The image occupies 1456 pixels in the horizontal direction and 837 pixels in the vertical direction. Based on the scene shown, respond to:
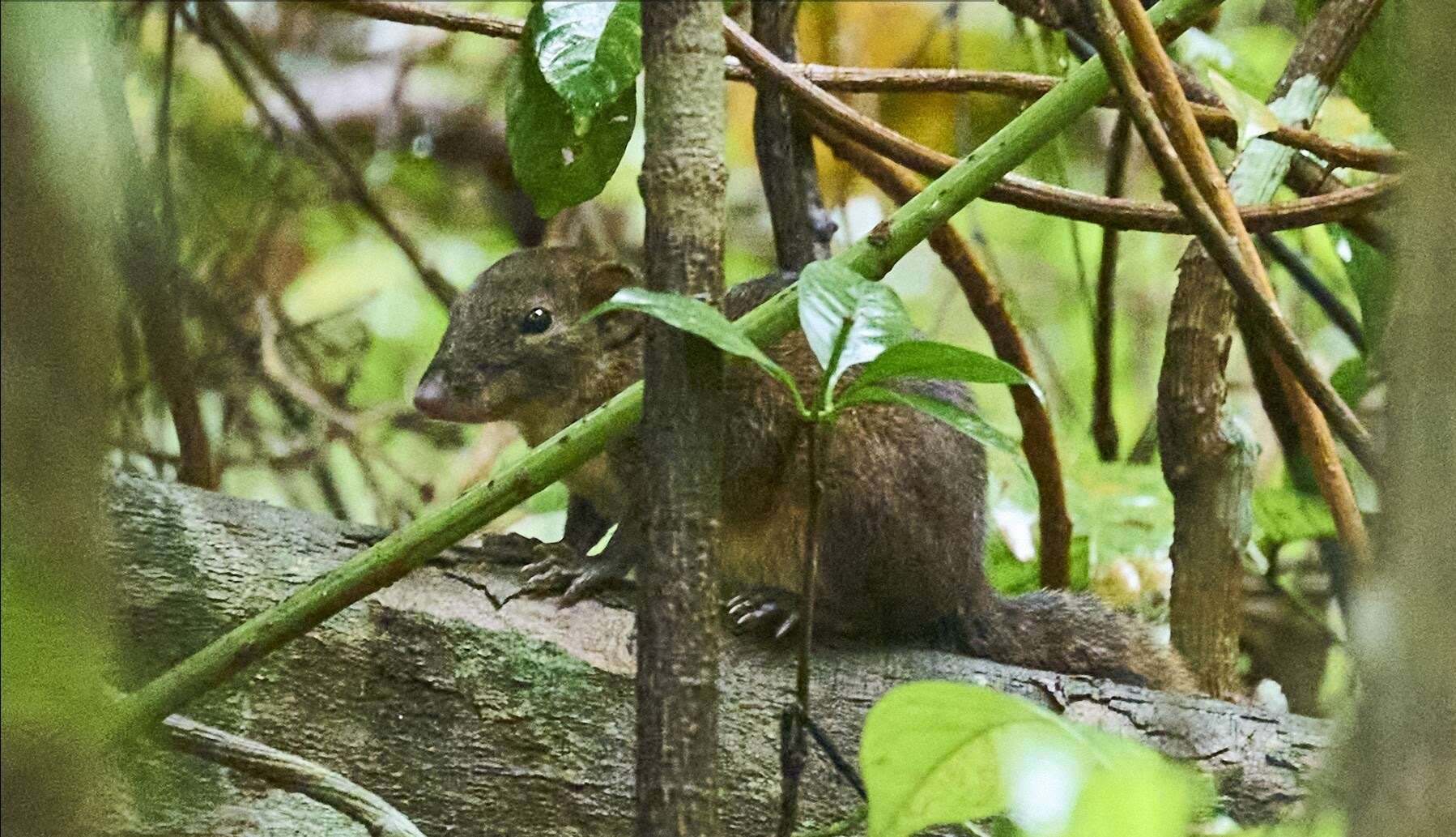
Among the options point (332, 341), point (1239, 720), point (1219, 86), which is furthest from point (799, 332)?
point (332, 341)

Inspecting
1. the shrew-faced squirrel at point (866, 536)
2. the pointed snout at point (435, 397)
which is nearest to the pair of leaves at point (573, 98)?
the shrew-faced squirrel at point (866, 536)

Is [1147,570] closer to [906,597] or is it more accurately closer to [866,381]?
[906,597]

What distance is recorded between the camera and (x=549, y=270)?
3.43m

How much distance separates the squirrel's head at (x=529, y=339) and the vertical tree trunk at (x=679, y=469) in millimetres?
1989

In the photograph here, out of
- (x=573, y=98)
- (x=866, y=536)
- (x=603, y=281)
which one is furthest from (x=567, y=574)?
(x=603, y=281)

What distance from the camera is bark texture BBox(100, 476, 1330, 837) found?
6.89 ft

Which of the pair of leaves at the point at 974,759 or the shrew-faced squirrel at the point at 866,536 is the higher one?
the shrew-faced squirrel at the point at 866,536

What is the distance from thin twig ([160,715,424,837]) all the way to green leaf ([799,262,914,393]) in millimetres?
639

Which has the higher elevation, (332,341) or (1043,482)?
(332,341)

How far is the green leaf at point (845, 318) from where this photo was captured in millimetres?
1393

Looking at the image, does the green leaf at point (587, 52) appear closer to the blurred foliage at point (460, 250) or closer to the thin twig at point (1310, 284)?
the blurred foliage at point (460, 250)

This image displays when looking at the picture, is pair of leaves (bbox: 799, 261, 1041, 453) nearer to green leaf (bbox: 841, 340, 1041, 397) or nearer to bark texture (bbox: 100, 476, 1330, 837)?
green leaf (bbox: 841, 340, 1041, 397)

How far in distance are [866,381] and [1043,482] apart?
1733 mm

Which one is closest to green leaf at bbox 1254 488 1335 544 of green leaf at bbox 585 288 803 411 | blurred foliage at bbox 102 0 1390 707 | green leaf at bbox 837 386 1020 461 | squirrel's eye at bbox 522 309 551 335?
blurred foliage at bbox 102 0 1390 707
